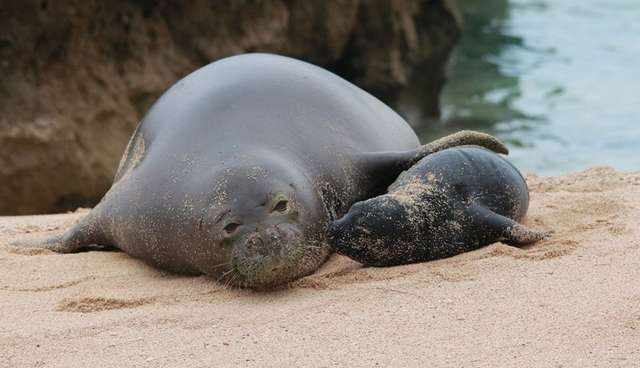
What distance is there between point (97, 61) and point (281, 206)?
222 inches

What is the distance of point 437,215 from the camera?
16.9ft

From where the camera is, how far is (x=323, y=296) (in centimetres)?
459

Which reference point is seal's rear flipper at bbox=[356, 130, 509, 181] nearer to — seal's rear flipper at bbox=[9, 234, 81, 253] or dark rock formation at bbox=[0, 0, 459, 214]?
seal's rear flipper at bbox=[9, 234, 81, 253]

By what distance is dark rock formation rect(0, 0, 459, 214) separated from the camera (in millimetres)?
9445

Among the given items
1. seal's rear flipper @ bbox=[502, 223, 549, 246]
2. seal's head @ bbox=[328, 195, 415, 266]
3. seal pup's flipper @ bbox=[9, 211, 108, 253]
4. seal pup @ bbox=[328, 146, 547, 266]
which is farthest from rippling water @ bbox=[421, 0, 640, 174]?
seal pup's flipper @ bbox=[9, 211, 108, 253]

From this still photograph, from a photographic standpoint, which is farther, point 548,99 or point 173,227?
point 548,99

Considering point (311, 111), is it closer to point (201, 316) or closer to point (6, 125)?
point (201, 316)

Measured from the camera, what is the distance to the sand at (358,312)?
3816 mm

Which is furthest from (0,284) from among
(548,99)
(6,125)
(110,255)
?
(548,99)

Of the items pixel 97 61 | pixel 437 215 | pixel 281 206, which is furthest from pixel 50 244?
pixel 97 61

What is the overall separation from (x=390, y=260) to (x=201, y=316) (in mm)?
997

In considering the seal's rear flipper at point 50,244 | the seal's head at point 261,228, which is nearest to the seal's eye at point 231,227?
the seal's head at point 261,228

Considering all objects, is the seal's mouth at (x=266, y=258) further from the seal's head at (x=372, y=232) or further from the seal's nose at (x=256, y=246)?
the seal's head at (x=372, y=232)

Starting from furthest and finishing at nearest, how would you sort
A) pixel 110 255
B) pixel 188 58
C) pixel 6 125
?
pixel 188 58 < pixel 6 125 < pixel 110 255
